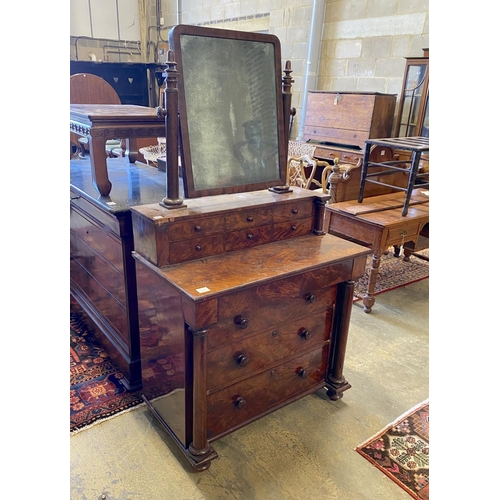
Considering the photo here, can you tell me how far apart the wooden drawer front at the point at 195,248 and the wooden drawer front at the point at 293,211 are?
27cm

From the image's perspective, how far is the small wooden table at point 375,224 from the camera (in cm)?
262

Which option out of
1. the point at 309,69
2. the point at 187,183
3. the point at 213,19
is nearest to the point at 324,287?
the point at 187,183

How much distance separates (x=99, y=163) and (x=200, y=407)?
1070 millimetres

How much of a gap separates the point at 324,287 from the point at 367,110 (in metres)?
2.91

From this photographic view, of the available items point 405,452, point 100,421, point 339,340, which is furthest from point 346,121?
point 100,421

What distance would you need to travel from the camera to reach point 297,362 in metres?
1.74

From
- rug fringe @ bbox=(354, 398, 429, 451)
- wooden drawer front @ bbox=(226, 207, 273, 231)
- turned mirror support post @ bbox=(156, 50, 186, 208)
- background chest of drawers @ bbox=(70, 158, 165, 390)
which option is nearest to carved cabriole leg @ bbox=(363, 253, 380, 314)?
rug fringe @ bbox=(354, 398, 429, 451)

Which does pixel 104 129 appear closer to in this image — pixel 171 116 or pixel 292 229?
pixel 171 116

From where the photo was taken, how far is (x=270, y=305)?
1.52 meters

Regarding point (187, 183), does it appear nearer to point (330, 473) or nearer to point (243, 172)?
point (243, 172)

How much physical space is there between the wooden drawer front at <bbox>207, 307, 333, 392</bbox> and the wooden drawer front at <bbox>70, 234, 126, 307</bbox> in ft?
2.01

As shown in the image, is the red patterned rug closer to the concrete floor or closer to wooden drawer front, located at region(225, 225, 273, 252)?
the concrete floor

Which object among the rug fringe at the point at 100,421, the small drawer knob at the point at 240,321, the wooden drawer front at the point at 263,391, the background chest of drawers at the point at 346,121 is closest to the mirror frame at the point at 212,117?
the small drawer knob at the point at 240,321

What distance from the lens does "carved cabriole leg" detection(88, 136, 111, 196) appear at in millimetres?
1704
